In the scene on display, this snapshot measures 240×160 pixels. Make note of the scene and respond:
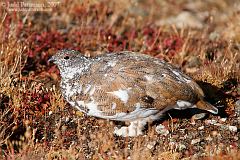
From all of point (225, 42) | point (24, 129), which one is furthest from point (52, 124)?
point (225, 42)

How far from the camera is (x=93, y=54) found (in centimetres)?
705

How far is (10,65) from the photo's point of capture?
603 cm

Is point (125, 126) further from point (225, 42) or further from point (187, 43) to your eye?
point (225, 42)

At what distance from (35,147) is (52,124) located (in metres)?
0.87

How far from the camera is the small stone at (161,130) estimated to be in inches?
201

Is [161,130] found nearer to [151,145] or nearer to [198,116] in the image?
[151,145]

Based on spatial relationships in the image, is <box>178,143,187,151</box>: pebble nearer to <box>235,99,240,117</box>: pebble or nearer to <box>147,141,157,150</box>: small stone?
<box>147,141,157,150</box>: small stone

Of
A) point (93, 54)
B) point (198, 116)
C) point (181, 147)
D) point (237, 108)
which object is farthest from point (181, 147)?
point (93, 54)

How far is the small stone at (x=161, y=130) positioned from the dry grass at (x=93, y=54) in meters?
0.05

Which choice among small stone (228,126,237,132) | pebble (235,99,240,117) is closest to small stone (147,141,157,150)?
small stone (228,126,237,132)

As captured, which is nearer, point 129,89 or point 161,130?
point 129,89

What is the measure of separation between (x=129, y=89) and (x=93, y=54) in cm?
255

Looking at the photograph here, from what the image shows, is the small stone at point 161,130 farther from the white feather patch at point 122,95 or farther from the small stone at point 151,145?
the white feather patch at point 122,95

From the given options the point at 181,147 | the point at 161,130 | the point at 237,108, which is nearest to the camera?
the point at 181,147
